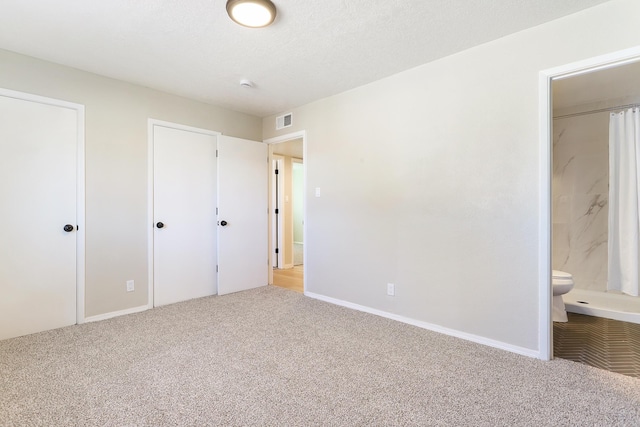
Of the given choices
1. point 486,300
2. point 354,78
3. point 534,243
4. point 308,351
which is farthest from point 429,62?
point 308,351

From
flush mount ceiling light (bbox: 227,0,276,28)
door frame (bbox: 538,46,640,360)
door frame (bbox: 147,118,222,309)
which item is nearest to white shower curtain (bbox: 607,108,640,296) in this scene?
door frame (bbox: 538,46,640,360)

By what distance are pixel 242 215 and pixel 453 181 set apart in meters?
2.69

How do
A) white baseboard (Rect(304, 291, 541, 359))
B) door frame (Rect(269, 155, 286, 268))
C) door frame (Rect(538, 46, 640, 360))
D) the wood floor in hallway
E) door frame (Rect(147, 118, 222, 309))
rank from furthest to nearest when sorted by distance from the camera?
door frame (Rect(269, 155, 286, 268))
the wood floor in hallway
door frame (Rect(147, 118, 222, 309))
white baseboard (Rect(304, 291, 541, 359))
door frame (Rect(538, 46, 640, 360))

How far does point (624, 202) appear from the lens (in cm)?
302

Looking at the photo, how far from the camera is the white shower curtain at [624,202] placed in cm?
291

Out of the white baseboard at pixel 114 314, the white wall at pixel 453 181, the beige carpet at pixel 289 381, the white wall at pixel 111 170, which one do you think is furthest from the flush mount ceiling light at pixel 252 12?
the white baseboard at pixel 114 314

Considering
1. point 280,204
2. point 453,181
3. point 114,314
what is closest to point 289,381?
point 453,181

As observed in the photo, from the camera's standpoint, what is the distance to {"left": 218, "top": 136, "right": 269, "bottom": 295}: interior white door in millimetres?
3896

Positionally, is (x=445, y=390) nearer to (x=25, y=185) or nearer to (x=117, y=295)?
(x=117, y=295)

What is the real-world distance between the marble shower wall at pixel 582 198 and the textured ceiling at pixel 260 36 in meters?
2.35

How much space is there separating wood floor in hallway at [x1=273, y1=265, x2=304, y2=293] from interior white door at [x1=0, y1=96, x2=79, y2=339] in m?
2.41

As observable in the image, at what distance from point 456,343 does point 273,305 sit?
6.30 ft

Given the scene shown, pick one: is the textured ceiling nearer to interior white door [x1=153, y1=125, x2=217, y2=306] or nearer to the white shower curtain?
interior white door [x1=153, y1=125, x2=217, y2=306]

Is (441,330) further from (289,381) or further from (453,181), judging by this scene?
(289,381)
